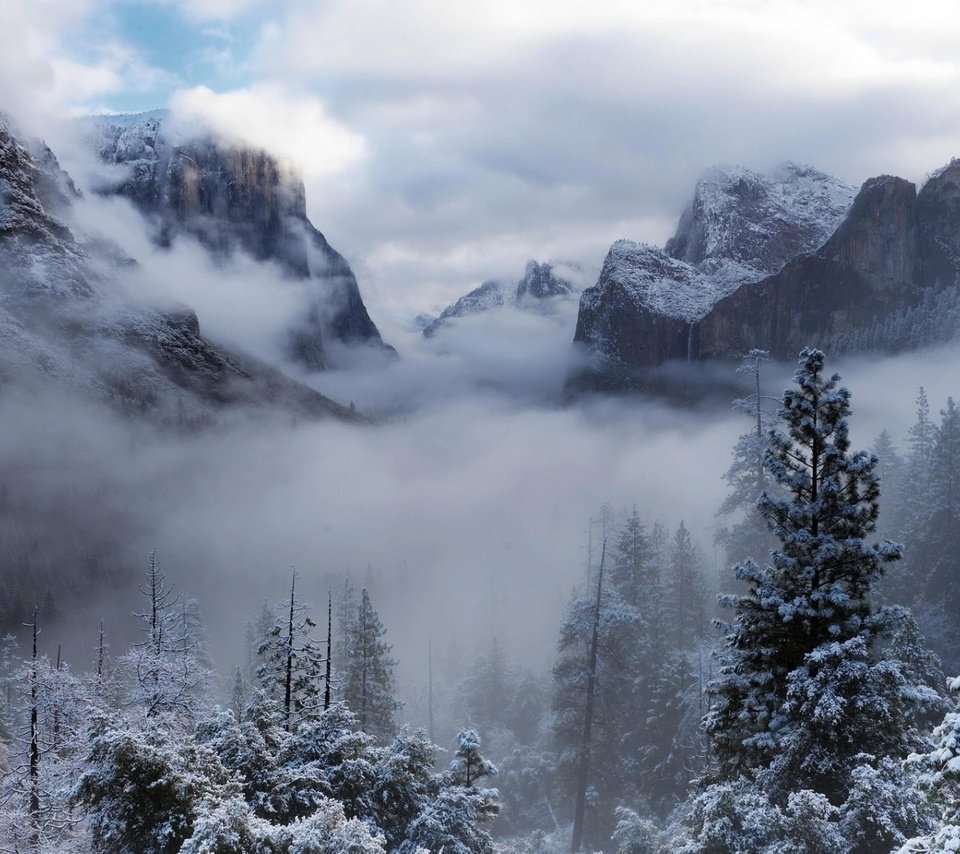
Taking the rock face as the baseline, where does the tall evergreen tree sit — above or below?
below

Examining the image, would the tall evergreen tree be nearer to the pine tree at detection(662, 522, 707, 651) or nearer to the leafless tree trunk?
the leafless tree trunk

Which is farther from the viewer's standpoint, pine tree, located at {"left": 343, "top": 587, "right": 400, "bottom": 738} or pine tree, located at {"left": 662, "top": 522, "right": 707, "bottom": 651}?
pine tree, located at {"left": 662, "top": 522, "right": 707, "bottom": 651}

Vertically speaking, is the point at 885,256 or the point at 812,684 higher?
the point at 885,256

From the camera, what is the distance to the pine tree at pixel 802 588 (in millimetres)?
15055

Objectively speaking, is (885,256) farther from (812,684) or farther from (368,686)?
(812,684)

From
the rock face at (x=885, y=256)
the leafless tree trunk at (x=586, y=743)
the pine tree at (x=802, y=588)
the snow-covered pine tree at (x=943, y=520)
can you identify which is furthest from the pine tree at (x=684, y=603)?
the rock face at (x=885, y=256)

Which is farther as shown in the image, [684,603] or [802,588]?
[684,603]

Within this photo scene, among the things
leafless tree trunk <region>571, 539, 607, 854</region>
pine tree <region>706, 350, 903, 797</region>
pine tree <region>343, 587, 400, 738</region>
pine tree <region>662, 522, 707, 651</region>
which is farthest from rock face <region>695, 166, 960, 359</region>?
pine tree <region>706, 350, 903, 797</region>

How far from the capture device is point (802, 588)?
15836 mm

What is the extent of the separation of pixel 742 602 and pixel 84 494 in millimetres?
177843

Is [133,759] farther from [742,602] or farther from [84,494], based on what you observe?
[84,494]

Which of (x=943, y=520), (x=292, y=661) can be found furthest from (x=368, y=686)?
(x=943, y=520)

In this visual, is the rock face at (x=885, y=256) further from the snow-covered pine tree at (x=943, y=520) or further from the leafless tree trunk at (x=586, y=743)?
the leafless tree trunk at (x=586, y=743)

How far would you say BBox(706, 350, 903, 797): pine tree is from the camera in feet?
49.4
